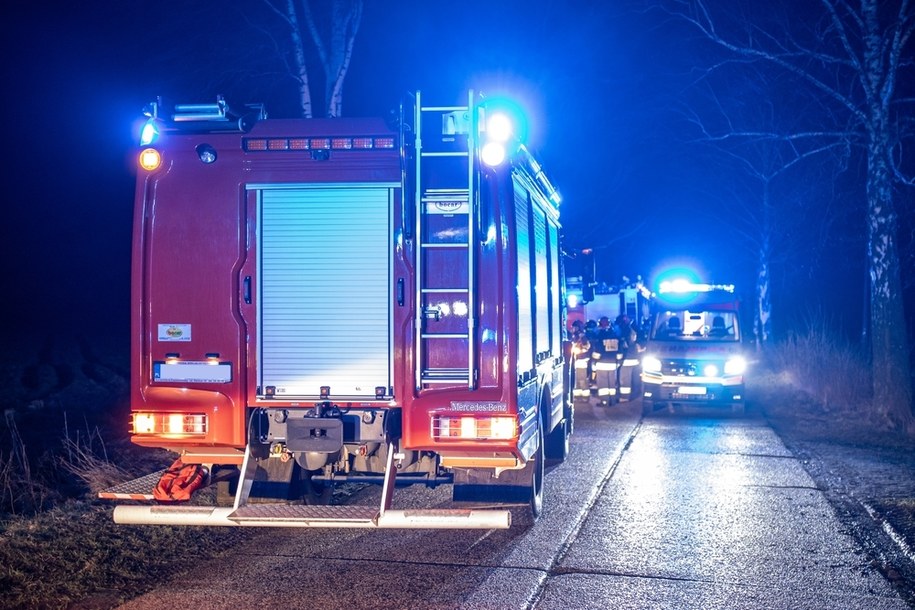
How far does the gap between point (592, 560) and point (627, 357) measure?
13463 mm

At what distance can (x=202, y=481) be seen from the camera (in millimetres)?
7066

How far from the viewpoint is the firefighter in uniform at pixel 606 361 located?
18.6m

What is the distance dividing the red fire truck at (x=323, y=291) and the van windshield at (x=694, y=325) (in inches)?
449

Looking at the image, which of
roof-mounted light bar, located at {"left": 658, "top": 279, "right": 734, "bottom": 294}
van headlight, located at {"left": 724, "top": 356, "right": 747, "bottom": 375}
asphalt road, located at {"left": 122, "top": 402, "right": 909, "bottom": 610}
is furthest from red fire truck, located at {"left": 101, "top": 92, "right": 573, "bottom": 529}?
roof-mounted light bar, located at {"left": 658, "top": 279, "right": 734, "bottom": 294}

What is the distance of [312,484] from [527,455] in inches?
70.2

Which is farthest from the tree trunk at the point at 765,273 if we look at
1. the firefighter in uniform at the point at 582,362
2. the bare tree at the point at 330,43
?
the bare tree at the point at 330,43

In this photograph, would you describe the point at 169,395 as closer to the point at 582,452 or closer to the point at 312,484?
the point at 312,484

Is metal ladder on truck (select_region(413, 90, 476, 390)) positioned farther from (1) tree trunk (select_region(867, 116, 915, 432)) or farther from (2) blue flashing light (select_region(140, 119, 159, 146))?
(1) tree trunk (select_region(867, 116, 915, 432))

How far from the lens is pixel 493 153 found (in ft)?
21.7

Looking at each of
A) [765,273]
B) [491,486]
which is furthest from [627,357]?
[765,273]

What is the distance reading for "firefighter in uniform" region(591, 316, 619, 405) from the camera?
18625mm

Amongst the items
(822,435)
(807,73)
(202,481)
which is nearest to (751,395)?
(822,435)

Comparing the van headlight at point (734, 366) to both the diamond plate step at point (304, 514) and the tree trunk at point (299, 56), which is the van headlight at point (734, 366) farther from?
the diamond plate step at point (304, 514)

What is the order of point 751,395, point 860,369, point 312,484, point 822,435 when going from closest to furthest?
point 312,484 < point 822,435 < point 860,369 < point 751,395
